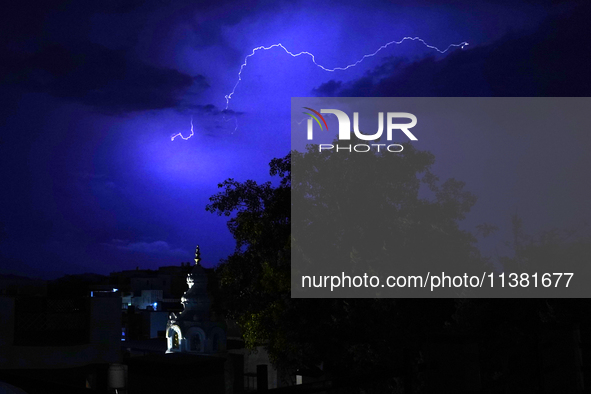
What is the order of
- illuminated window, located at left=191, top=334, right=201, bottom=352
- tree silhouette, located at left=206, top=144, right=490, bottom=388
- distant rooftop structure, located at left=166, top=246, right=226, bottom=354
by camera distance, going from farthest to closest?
illuminated window, located at left=191, top=334, right=201, bottom=352, distant rooftop structure, located at left=166, top=246, right=226, bottom=354, tree silhouette, located at left=206, top=144, right=490, bottom=388

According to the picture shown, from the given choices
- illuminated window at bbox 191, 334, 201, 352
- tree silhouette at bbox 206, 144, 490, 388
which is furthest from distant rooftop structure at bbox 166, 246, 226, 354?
tree silhouette at bbox 206, 144, 490, 388

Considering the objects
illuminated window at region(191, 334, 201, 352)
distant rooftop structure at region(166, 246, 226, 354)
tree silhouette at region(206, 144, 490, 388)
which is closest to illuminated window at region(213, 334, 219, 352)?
distant rooftop structure at region(166, 246, 226, 354)

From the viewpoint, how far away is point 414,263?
14.0m

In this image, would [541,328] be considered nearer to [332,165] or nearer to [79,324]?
[332,165]

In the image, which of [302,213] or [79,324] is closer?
[302,213]

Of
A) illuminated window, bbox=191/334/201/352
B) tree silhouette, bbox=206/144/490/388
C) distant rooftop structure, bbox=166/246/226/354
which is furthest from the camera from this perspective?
illuminated window, bbox=191/334/201/352

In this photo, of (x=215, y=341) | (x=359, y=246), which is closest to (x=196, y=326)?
(x=215, y=341)

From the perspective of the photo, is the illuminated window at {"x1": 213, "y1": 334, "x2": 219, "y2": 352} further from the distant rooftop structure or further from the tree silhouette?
the tree silhouette

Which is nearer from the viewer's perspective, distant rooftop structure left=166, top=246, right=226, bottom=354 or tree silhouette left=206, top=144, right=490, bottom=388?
tree silhouette left=206, top=144, right=490, bottom=388

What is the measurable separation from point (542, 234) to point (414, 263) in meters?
4.86

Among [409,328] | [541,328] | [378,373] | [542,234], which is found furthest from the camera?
[542,234]

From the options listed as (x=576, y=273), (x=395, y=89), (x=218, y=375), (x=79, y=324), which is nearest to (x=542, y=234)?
(x=576, y=273)

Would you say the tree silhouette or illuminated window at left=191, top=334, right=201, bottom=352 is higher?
the tree silhouette

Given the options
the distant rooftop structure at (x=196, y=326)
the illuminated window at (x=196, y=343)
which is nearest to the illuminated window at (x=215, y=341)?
the distant rooftop structure at (x=196, y=326)
